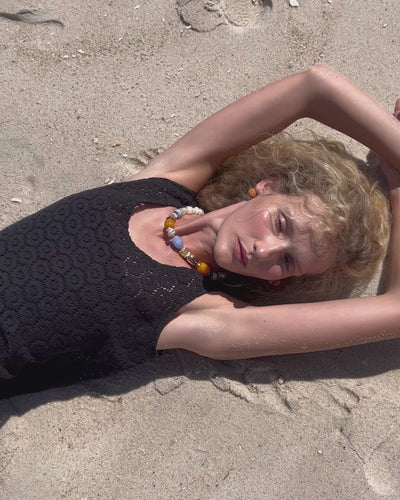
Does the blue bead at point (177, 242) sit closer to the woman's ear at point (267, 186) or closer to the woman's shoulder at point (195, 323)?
the woman's shoulder at point (195, 323)

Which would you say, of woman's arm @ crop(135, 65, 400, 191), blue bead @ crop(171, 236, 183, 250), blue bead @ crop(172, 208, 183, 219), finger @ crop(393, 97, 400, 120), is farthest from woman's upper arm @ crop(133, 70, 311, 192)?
finger @ crop(393, 97, 400, 120)

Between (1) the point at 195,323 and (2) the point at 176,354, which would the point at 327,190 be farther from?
(2) the point at 176,354

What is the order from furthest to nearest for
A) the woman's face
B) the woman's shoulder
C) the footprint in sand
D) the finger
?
the footprint in sand
the finger
the woman's shoulder
the woman's face

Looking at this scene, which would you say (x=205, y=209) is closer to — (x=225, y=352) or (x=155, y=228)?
(x=155, y=228)

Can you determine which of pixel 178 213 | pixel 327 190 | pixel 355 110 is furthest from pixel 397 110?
pixel 178 213

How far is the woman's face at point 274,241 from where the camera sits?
210cm

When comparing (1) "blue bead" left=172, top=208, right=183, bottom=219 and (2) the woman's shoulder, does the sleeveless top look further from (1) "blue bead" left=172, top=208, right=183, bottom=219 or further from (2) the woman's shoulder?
(1) "blue bead" left=172, top=208, right=183, bottom=219

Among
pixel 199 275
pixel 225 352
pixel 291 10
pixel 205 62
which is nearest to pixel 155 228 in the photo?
pixel 199 275

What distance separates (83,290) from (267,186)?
33.7 inches

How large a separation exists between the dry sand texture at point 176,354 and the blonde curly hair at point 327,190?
30cm

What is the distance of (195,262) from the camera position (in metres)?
2.36

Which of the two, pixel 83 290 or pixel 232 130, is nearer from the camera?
pixel 83 290

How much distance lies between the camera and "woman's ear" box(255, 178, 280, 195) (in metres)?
2.32

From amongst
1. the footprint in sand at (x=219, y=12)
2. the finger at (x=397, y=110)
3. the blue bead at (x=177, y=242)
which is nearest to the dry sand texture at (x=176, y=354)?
the footprint in sand at (x=219, y=12)
